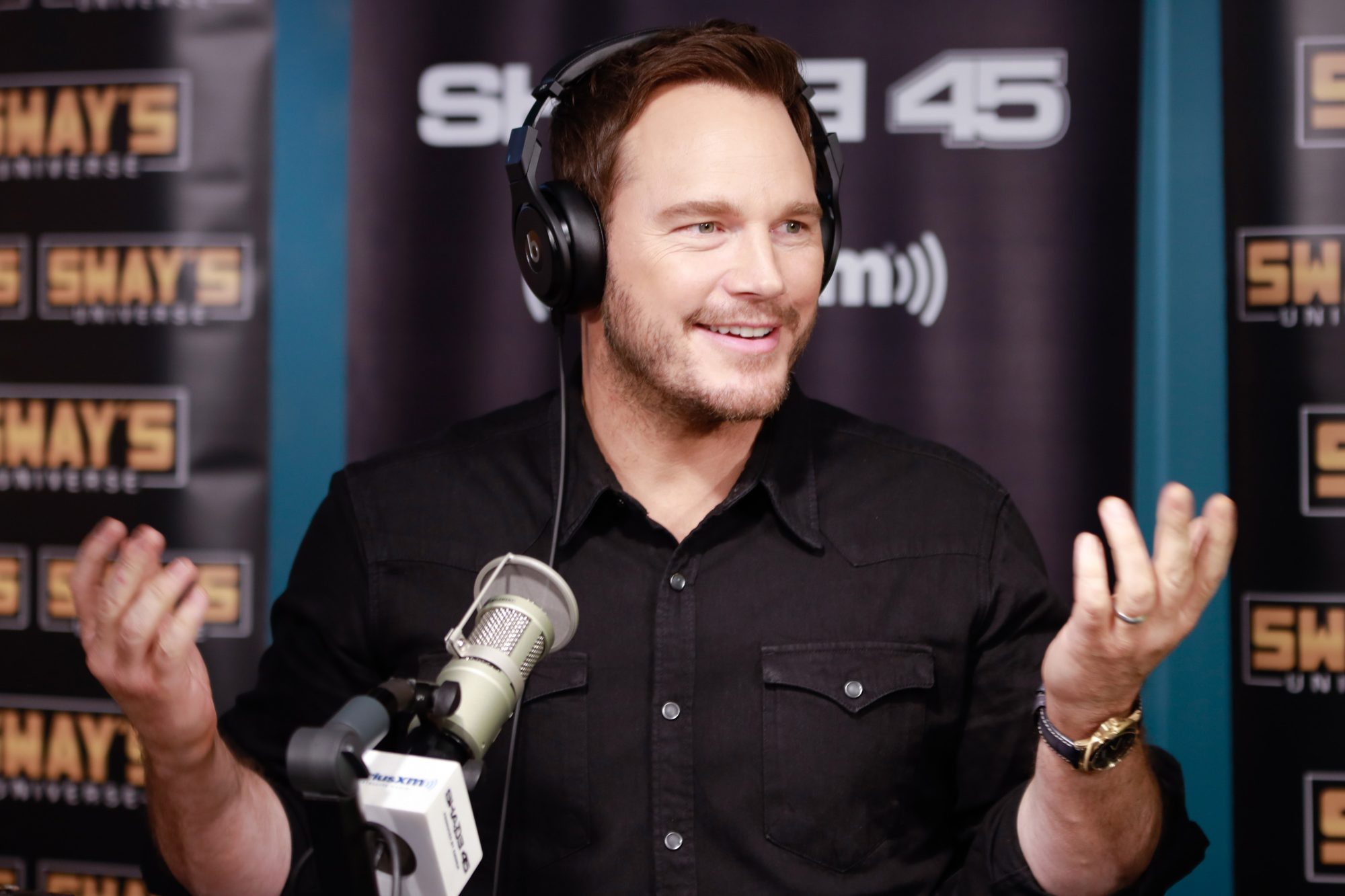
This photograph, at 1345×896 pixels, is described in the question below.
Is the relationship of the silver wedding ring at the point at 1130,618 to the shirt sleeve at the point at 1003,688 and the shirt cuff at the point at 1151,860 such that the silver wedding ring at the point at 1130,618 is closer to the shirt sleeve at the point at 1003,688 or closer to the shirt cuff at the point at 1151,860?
the shirt cuff at the point at 1151,860

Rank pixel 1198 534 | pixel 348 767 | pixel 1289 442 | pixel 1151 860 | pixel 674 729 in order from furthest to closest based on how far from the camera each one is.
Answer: pixel 1289 442 → pixel 674 729 → pixel 1151 860 → pixel 1198 534 → pixel 348 767

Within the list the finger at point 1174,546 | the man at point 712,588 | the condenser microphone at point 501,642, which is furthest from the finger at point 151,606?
the finger at point 1174,546

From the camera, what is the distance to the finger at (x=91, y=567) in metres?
1.17

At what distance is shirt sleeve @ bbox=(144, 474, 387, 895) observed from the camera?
1707 millimetres

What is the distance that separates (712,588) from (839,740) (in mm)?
285

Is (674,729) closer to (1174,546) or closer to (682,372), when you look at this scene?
(682,372)

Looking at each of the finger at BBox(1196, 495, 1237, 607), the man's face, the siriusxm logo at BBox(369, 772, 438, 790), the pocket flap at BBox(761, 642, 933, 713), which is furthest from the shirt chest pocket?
the siriusxm logo at BBox(369, 772, 438, 790)

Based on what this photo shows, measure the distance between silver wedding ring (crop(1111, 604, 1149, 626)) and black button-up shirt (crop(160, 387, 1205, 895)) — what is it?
520 mm

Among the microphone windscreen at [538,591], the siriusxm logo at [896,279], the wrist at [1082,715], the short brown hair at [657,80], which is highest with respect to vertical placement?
the short brown hair at [657,80]

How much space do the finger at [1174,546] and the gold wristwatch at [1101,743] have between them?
0.64 feet

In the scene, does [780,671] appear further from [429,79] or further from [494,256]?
[429,79]

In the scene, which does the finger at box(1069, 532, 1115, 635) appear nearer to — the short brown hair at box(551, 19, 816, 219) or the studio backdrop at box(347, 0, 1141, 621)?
the short brown hair at box(551, 19, 816, 219)

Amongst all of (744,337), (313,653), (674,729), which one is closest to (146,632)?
(313,653)

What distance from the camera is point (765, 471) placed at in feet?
5.82
